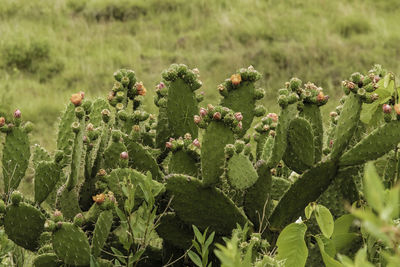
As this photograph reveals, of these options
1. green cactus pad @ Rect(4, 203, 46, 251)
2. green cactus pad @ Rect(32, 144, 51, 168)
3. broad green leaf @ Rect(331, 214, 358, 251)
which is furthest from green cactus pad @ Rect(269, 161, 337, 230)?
green cactus pad @ Rect(32, 144, 51, 168)

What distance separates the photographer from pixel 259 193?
1.92 metres

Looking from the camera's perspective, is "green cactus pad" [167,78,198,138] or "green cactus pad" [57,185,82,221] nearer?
"green cactus pad" [57,185,82,221]

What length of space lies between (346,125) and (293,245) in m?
0.59

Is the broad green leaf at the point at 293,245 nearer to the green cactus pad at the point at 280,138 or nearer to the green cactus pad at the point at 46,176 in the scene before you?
the green cactus pad at the point at 280,138

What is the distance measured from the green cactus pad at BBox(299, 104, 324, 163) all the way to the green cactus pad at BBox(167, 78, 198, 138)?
0.36 meters

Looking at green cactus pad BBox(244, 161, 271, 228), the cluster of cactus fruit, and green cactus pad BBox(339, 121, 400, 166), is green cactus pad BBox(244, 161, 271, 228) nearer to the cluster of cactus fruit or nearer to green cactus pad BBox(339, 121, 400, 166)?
the cluster of cactus fruit

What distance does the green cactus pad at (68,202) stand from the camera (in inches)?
76.3

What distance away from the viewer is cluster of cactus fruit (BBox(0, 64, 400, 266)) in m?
1.79

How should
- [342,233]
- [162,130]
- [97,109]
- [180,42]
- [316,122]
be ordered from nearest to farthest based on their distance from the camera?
[342,233] → [316,122] → [162,130] → [97,109] → [180,42]

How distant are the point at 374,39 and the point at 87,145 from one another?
761 centimetres

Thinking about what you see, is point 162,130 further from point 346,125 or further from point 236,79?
point 346,125

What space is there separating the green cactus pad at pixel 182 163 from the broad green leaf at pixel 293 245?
52cm

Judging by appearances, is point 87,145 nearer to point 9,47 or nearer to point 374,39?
point 9,47

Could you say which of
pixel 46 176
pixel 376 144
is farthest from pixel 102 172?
pixel 376 144
